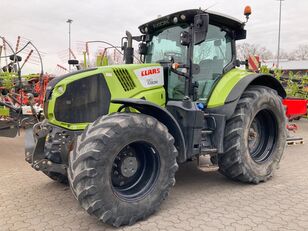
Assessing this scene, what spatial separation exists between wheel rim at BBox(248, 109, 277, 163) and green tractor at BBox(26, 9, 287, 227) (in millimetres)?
15

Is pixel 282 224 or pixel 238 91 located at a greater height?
pixel 238 91

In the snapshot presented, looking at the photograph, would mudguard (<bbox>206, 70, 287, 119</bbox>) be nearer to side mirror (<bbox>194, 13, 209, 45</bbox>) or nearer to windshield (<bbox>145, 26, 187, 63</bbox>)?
windshield (<bbox>145, 26, 187, 63</bbox>)

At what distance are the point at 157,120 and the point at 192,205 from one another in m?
1.14

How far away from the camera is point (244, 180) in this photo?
4.80 m

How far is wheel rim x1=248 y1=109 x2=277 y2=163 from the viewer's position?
17.4 feet

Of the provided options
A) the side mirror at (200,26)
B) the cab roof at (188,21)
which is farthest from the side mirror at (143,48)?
the side mirror at (200,26)

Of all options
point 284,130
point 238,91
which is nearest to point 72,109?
point 238,91

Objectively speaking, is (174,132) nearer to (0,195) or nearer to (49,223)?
(49,223)

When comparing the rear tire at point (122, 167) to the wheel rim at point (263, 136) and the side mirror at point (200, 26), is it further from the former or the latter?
Answer: the wheel rim at point (263, 136)

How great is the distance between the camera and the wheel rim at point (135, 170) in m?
3.68

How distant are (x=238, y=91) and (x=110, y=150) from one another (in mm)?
2151

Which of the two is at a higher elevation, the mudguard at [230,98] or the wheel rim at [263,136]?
the mudguard at [230,98]

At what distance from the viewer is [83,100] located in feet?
12.7

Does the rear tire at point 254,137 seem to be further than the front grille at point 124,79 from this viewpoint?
Yes
